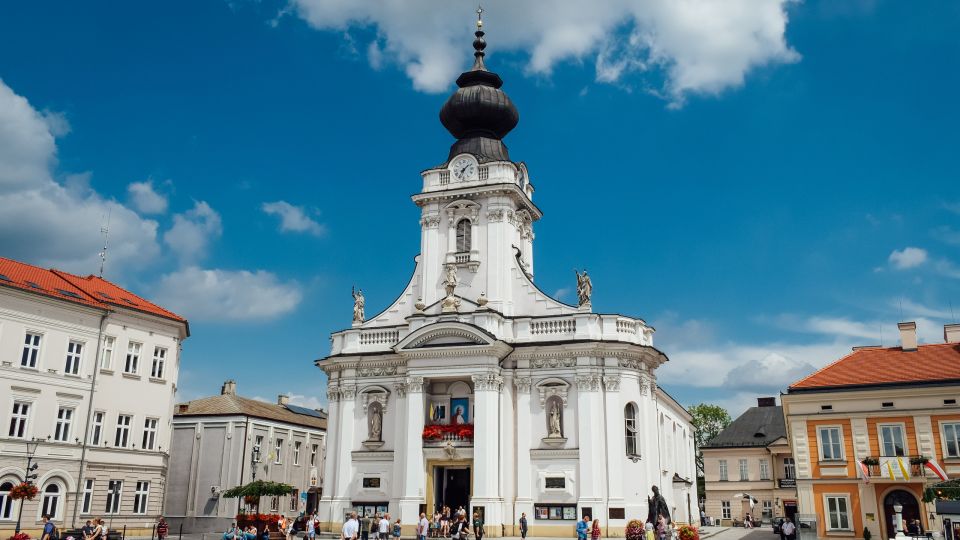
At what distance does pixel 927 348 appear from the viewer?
1391 inches

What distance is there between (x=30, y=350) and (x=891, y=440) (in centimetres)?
3502

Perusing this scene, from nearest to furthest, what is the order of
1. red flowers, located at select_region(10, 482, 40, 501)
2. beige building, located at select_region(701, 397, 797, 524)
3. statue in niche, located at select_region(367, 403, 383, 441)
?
red flowers, located at select_region(10, 482, 40, 501) < statue in niche, located at select_region(367, 403, 383, 441) < beige building, located at select_region(701, 397, 797, 524)

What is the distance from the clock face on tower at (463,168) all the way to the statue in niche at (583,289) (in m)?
7.69

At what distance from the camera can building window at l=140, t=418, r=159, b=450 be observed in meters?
37.2

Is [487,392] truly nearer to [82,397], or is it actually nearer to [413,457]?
[413,457]

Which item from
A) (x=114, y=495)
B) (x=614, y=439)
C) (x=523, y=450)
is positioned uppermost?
(x=614, y=439)

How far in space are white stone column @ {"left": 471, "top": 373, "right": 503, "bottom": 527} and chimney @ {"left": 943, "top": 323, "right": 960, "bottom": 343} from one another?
20419mm

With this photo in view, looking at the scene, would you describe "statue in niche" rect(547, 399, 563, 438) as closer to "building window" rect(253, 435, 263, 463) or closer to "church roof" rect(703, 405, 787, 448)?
"building window" rect(253, 435, 263, 463)

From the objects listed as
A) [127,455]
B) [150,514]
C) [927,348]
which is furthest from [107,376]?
[927,348]

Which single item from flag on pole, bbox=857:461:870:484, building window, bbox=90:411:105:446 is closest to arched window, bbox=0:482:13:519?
building window, bbox=90:411:105:446

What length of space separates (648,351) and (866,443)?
381 inches

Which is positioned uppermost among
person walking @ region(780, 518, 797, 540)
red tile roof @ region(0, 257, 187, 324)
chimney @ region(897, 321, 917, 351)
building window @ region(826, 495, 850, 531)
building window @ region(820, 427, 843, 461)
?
red tile roof @ region(0, 257, 187, 324)

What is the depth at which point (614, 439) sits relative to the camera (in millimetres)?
35500

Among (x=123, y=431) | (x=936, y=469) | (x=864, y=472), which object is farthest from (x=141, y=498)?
(x=936, y=469)
